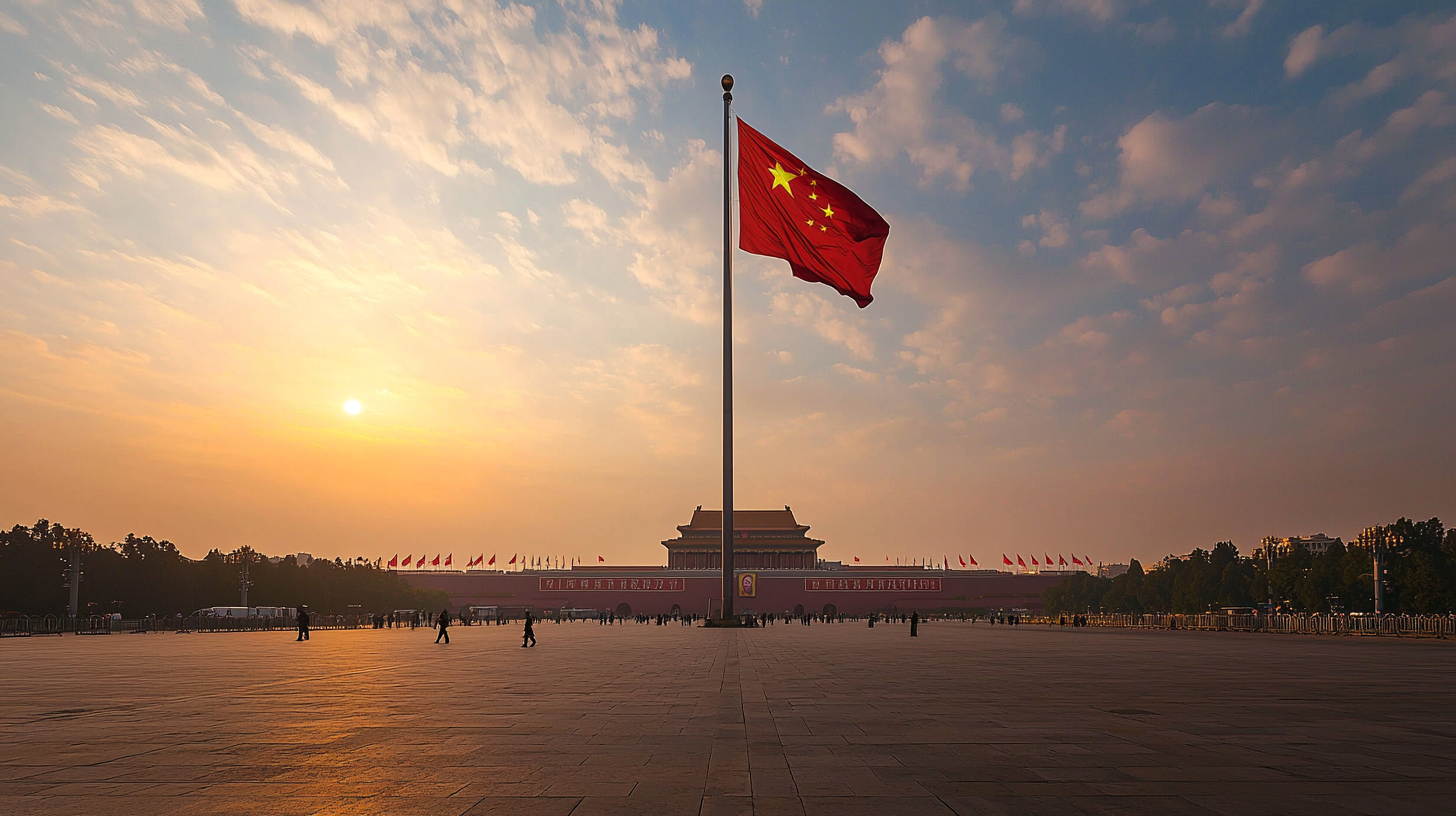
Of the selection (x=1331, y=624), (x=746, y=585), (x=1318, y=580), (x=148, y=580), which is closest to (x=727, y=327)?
(x=1331, y=624)

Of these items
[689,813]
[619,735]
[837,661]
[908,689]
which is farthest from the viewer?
[837,661]

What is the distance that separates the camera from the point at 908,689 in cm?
1234

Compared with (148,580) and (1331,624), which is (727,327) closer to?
(1331,624)

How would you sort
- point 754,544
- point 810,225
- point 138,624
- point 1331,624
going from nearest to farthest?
point 810,225 → point 1331,624 → point 138,624 → point 754,544

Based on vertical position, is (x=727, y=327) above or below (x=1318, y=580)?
above

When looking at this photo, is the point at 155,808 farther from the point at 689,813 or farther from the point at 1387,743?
the point at 1387,743

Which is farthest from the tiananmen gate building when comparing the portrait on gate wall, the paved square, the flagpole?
the paved square

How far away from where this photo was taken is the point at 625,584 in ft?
285

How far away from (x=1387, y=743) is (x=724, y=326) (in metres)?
26.8

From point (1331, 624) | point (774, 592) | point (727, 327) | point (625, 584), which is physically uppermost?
point (727, 327)

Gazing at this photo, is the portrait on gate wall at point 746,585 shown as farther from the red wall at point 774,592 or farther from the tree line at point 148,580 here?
the tree line at point 148,580

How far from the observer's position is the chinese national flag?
23.3 m

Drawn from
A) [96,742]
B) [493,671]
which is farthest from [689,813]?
[493,671]

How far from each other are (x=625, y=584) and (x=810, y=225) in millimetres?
67448
